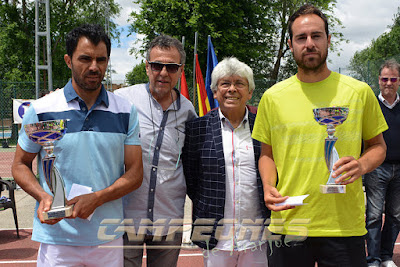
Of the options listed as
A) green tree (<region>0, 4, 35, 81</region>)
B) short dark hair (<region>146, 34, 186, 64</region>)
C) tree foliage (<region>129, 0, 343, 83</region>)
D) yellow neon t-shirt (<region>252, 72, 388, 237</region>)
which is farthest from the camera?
green tree (<region>0, 4, 35, 81</region>)

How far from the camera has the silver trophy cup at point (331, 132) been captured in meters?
1.91

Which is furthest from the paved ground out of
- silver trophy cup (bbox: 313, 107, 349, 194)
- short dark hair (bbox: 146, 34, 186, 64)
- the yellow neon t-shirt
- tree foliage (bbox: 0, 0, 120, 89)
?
tree foliage (bbox: 0, 0, 120, 89)

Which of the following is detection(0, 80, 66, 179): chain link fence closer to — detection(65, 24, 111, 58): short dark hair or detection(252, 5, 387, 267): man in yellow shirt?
detection(65, 24, 111, 58): short dark hair

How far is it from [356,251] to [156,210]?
1.34 meters

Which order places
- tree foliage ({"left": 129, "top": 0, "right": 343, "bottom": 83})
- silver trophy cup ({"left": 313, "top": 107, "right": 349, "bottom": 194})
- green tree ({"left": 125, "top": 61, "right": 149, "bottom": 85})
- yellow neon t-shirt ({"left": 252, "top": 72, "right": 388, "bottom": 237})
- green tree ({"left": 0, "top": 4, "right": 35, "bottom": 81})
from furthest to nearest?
green tree ({"left": 0, "top": 4, "right": 35, "bottom": 81}) < tree foliage ({"left": 129, "top": 0, "right": 343, "bottom": 83}) < green tree ({"left": 125, "top": 61, "right": 149, "bottom": 85}) < yellow neon t-shirt ({"left": 252, "top": 72, "right": 388, "bottom": 237}) < silver trophy cup ({"left": 313, "top": 107, "right": 349, "bottom": 194})

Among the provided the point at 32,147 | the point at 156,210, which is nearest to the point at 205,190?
the point at 156,210

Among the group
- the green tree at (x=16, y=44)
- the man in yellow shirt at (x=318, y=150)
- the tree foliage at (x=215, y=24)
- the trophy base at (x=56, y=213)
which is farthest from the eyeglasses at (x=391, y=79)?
the green tree at (x=16, y=44)

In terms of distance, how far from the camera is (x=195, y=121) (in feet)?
9.41

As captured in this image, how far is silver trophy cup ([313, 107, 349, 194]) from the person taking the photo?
1.91 m

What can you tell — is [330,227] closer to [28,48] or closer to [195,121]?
[195,121]

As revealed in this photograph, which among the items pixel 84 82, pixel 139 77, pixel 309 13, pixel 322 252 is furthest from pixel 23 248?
pixel 139 77

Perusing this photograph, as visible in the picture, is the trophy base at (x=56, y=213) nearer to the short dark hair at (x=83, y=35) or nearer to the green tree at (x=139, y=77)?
the short dark hair at (x=83, y=35)

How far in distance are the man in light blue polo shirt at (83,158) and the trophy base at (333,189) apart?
3.55 feet

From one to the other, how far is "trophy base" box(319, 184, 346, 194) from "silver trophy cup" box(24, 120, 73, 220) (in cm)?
132
